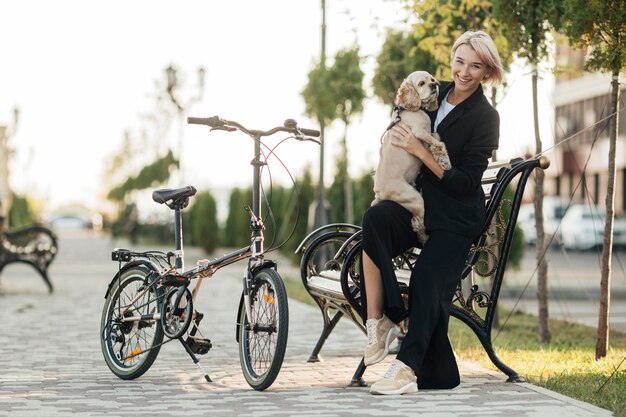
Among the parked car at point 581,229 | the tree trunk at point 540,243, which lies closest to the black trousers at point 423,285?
the tree trunk at point 540,243

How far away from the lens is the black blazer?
644 centimetres

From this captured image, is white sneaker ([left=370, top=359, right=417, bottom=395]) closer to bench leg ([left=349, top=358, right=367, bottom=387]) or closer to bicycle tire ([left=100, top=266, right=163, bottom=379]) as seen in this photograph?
bench leg ([left=349, top=358, right=367, bottom=387])

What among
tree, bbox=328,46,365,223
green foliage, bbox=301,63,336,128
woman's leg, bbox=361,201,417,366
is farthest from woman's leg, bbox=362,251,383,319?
green foliage, bbox=301,63,336,128

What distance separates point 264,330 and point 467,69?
1.74 m

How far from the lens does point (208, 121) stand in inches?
269

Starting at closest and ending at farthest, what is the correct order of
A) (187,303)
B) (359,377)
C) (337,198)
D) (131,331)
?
1. (359,377)
2. (187,303)
3. (131,331)
4. (337,198)

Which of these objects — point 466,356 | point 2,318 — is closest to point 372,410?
point 466,356

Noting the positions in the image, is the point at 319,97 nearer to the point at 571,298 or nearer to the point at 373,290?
the point at 571,298

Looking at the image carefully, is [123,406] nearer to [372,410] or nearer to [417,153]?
[372,410]

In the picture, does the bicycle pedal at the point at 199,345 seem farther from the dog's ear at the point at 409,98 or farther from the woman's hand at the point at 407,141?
the dog's ear at the point at 409,98

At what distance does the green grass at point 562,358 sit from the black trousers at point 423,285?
67cm

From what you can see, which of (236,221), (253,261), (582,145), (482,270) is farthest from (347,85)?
(582,145)

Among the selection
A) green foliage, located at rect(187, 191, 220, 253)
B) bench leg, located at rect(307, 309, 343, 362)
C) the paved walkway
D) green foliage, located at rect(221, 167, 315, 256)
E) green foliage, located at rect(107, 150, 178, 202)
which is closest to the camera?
the paved walkway

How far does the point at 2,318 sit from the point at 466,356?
5.22 metres
